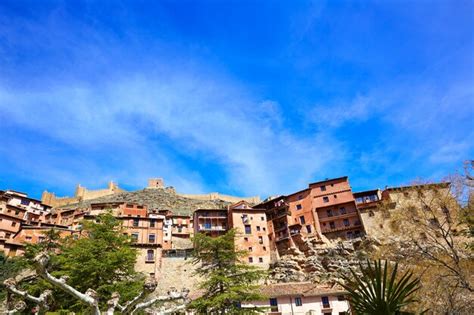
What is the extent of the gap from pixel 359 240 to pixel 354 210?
18.4 feet

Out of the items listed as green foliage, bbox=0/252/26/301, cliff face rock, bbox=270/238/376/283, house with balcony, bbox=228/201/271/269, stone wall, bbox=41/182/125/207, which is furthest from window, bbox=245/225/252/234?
stone wall, bbox=41/182/125/207

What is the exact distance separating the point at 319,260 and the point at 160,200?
5987cm

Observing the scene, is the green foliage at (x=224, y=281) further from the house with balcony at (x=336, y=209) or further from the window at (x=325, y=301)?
the house with balcony at (x=336, y=209)

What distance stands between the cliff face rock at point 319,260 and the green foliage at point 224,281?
22.6 metres

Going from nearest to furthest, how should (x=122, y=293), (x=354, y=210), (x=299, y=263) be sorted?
1. (x=122, y=293)
2. (x=299, y=263)
3. (x=354, y=210)

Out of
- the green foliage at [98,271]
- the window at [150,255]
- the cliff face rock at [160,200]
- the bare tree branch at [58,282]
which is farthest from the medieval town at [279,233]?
the bare tree branch at [58,282]

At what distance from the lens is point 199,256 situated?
882 inches

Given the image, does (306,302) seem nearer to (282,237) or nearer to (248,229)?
(282,237)

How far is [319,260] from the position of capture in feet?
149

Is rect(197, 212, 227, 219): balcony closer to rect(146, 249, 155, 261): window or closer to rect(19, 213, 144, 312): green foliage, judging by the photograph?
rect(146, 249, 155, 261): window

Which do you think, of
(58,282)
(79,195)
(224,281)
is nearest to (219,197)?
(79,195)

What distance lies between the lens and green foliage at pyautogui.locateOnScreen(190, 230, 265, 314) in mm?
19031

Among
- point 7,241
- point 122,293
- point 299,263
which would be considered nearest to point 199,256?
point 122,293

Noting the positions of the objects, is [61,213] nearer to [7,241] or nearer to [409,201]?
[7,241]
